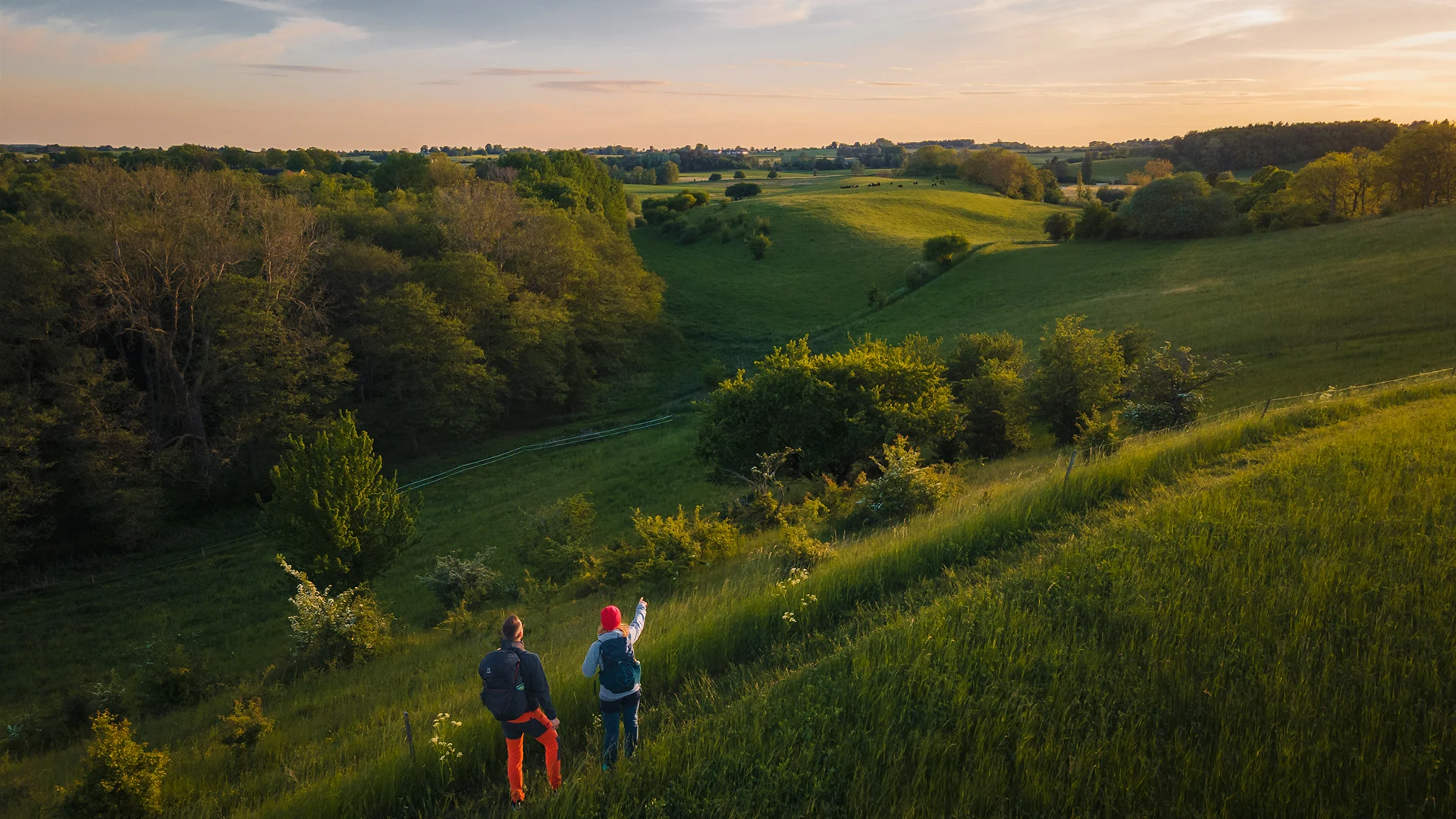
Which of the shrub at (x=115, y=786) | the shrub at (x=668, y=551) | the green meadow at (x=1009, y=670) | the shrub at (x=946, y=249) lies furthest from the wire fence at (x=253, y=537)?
the shrub at (x=946, y=249)

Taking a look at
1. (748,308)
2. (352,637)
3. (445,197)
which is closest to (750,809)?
(352,637)

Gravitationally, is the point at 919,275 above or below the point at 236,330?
above

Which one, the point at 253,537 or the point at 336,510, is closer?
the point at 336,510

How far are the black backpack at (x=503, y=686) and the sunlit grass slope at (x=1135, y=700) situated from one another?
132 centimetres

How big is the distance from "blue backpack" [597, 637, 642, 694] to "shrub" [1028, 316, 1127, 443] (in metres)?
22.5

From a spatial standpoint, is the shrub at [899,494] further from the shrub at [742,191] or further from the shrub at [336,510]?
the shrub at [742,191]

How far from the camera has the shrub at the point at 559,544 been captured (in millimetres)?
19484

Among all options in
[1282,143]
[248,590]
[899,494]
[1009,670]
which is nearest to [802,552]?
[899,494]

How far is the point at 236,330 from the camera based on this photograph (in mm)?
32625

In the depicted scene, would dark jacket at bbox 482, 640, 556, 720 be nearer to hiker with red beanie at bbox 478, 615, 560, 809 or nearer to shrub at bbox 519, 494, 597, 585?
hiker with red beanie at bbox 478, 615, 560, 809

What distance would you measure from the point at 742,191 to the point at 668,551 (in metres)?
105

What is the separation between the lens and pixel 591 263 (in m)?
54.9

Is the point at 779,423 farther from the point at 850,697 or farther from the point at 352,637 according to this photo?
the point at 850,697

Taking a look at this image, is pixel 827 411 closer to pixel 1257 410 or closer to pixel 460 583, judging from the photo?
pixel 1257 410
